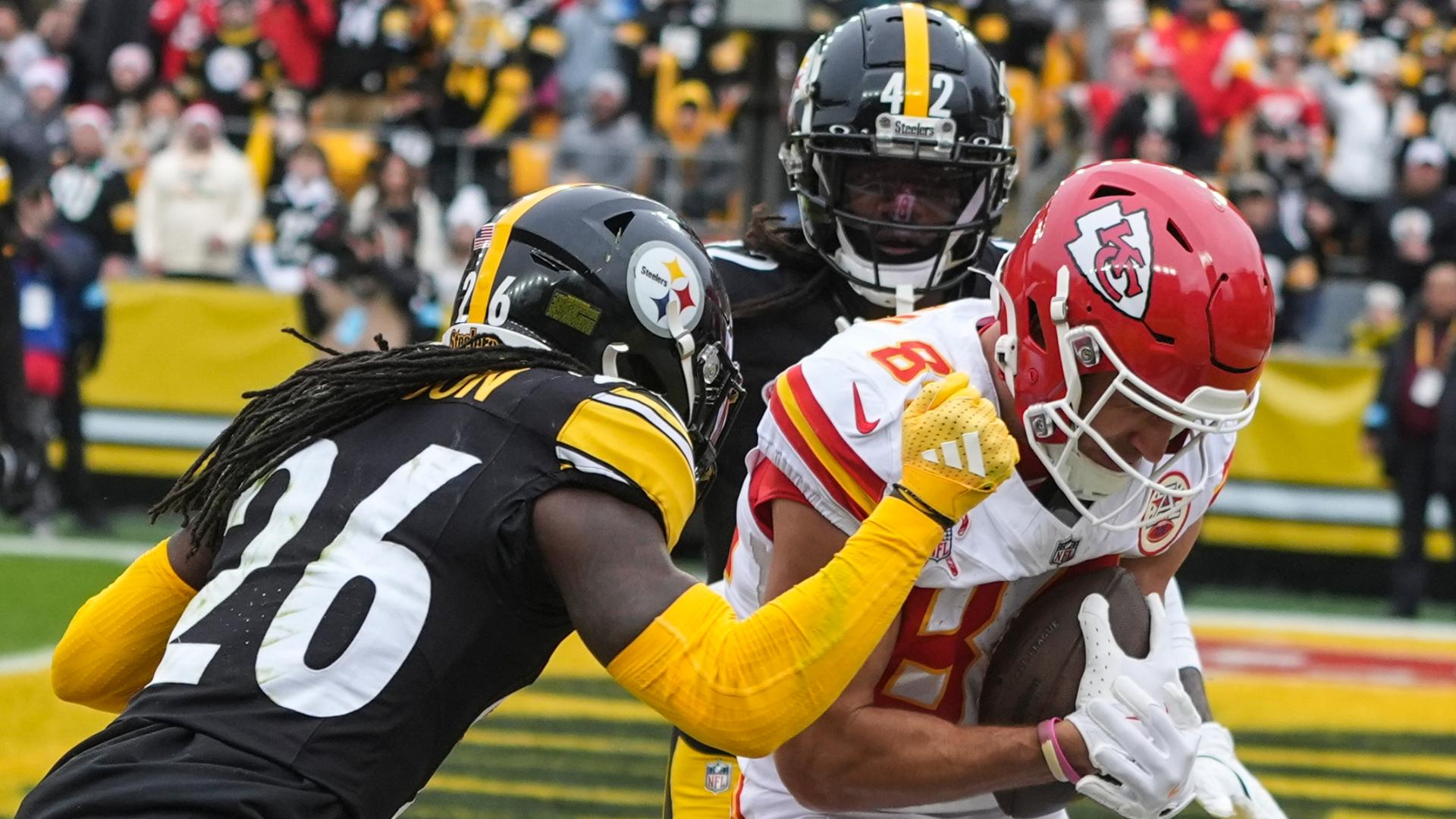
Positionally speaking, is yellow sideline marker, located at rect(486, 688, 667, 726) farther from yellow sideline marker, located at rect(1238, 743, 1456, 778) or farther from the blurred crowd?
the blurred crowd

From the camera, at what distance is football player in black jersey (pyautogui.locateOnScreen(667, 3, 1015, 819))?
3713mm

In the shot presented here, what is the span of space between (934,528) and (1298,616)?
Answer: 7.74 meters

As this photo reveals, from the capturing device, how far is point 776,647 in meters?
2.53

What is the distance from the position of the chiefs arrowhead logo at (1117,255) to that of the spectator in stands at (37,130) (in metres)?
10.3

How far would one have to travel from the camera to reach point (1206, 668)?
26.9ft

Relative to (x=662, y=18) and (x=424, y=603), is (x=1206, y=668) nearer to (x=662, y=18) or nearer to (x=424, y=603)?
(x=424, y=603)

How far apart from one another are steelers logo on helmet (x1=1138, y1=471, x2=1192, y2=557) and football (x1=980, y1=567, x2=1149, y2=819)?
0.09 meters

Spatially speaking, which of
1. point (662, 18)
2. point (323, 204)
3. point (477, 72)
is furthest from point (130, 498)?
point (662, 18)

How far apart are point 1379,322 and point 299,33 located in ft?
24.4

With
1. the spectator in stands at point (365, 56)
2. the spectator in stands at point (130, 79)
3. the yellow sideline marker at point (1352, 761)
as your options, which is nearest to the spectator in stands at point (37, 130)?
the spectator in stands at point (130, 79)

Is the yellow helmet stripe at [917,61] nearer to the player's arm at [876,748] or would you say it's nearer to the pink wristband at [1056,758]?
the player's arm at [876,748]

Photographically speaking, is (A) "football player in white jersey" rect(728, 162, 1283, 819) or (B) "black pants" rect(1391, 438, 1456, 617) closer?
(A) "football player in white jersey" rect(728, 162, 1283, 819)

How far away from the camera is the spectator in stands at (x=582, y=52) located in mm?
13945

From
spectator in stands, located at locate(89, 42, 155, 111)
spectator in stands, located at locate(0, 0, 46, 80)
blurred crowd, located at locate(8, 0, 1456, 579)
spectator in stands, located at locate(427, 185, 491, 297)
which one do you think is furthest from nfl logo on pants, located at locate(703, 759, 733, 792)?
spectator in stands, located at locate(0, 0, 46, 80)
